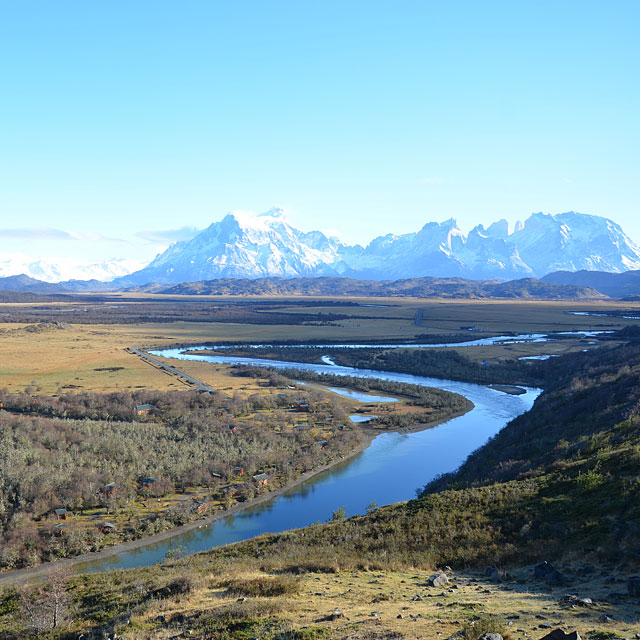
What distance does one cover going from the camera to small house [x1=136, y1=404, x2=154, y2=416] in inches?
2485

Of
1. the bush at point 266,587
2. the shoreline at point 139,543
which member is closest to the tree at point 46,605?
the shoreline at point 139,543

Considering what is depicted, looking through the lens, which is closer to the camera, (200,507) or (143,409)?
(200,507)

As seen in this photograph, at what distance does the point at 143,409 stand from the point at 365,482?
3214cm

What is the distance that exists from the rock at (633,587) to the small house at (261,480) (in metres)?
32.3

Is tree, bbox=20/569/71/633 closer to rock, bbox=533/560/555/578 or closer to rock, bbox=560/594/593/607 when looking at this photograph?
rock, bbox=560/594/593/607

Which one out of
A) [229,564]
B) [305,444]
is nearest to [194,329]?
[305,444]

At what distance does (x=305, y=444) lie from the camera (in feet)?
179

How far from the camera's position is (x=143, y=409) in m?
64.2

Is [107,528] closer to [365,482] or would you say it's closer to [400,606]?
[365,482]

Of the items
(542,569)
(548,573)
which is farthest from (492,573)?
(548,573)

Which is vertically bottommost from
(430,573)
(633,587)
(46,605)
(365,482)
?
(365,482)

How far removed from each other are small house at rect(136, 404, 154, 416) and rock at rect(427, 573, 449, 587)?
51238mm

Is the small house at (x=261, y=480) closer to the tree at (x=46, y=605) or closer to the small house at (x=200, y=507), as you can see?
the small house at (x=200, y=507)

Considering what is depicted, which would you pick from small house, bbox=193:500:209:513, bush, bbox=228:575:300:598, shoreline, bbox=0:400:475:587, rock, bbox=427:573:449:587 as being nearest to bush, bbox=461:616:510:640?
rock, bbox=427:573:449:587
